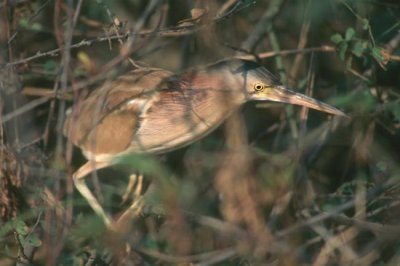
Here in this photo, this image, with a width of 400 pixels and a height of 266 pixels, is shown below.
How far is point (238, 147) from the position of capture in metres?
2.27

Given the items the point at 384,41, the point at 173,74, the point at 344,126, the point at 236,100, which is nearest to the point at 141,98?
the point at 173,74

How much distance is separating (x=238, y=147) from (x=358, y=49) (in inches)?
35.2

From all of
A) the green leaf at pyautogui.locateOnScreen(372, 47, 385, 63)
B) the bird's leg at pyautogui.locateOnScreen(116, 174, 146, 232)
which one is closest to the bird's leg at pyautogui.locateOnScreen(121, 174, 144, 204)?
the bird's leg at pyautogui.locateOnScreen(116, 174, 146, 232)

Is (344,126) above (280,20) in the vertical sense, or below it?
below

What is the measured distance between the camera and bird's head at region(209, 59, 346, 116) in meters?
3.08

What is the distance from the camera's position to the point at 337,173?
12.1ft

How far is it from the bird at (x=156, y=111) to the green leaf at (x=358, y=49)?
47 cm

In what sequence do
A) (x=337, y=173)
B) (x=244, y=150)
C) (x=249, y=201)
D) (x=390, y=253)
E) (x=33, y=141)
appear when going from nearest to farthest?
(x=249, y=201) → (x=244, y=150) → (x=390, y=253) → (x=33, y=141) → (x=337, y=173)

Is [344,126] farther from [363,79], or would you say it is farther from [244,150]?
[244,150]

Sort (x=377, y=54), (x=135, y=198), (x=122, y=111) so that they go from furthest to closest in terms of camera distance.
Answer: (x=135, y=198) → (x=122, y=111) → (x=377, y=54)

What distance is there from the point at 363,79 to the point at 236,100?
0.54m

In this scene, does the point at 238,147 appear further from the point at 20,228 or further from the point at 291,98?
the point at 291,98

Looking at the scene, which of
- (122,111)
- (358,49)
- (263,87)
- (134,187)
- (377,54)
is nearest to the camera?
(377,54)

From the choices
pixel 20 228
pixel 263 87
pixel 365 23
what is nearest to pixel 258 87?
pixel 263 87
